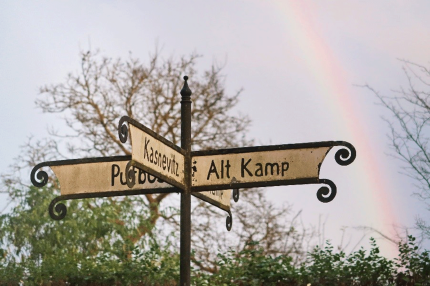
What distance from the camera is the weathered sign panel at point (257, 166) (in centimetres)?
407

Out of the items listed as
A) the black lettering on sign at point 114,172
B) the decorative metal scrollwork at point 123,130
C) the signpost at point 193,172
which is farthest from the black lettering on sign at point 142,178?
the decorative metal scrollwork at point 123,130

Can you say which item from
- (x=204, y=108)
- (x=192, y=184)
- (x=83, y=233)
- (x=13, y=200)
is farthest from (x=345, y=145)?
(x=204, y=108)

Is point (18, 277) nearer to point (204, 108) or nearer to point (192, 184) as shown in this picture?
point (192, 184)

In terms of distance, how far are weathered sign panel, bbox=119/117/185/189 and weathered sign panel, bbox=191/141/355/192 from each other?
0.13m

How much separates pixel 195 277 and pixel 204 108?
26.6 ft

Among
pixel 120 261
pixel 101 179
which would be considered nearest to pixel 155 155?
pixel 101 179

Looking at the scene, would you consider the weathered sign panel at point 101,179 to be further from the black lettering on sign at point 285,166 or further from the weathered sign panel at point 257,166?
the black lettering on sign at point 285,166

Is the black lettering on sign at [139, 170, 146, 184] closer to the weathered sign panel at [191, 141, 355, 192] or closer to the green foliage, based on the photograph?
the weathered sign panel at [191, 141, 355, 192]

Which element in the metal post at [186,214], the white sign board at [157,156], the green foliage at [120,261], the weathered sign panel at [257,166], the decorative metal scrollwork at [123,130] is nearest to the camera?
the decorative metal scrollwork at [123,130]

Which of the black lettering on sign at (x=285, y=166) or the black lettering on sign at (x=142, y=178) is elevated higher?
the black lettering on sign at (x=285, y=166)

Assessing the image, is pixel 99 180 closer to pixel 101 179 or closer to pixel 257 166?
pixel 101 179

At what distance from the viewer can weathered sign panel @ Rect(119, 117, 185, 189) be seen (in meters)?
3.59

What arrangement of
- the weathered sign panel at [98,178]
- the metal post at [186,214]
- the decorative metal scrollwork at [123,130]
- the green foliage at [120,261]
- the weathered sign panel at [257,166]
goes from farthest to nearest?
the green foliage at [120,261]
the weathered sign panel at [98,178]
the weathered sign panel at [257,166]
the metal post at [186,214]
the decorative metal scrollwork at [123,130]

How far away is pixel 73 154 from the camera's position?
16.4 m
